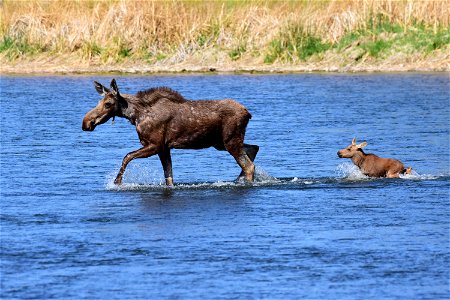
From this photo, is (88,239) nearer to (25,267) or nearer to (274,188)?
(25,267)

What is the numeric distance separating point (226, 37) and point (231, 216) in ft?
84.2

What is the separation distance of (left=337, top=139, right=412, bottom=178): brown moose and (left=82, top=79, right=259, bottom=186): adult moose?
1735 mm

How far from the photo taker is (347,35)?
38.6m

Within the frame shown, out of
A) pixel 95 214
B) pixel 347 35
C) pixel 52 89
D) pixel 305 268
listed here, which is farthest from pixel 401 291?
pixel 347 35

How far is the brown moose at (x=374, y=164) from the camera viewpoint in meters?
17.2

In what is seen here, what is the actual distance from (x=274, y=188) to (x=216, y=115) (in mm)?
1317

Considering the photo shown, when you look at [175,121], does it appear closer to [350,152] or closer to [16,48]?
[350,152]

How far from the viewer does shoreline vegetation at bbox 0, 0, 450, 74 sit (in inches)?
1502

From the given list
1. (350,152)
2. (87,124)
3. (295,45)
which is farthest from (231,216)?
(295,45)

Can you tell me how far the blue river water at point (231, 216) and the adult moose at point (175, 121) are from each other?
1.73 ft

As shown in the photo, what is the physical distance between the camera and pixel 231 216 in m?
14.3

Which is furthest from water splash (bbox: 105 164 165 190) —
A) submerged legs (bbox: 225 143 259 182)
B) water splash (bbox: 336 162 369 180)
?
water splash (bbox: 336 162 369 180)

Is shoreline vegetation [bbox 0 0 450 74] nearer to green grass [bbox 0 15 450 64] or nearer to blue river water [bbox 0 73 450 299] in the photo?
green grass [bbox 0 15 450 64]

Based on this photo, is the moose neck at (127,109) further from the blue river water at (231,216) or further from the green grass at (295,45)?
the green grass at (295,45)
